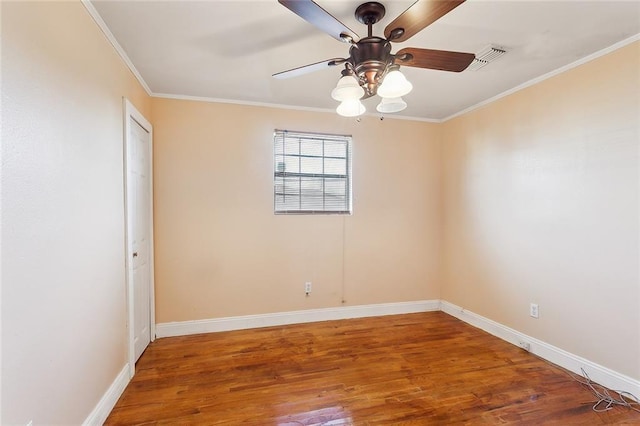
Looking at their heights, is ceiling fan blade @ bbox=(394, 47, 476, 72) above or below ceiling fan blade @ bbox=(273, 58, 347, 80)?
above

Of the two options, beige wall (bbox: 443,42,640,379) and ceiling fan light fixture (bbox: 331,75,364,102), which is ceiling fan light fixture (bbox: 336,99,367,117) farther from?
beige wall (bbox: 443,42,640,379)

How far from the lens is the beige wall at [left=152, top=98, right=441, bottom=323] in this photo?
3.12m

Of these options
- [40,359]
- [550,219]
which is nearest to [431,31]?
[550,219]

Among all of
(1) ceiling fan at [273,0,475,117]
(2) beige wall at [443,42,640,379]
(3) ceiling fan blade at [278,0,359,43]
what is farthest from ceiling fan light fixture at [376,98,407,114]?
(2) beige wall at [443,42,640,379]

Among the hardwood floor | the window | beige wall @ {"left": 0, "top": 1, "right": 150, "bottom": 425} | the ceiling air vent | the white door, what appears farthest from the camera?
the window

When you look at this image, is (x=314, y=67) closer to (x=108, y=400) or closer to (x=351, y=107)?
(x=351, y=107)

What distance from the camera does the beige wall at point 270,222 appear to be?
3.12 metres

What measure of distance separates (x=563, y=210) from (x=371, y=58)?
215 cm

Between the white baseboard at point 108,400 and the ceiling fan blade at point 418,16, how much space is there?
2.64 m

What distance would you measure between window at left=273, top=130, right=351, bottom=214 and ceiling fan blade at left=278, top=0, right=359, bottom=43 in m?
1.98

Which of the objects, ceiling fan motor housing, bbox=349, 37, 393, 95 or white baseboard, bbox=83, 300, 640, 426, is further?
white baseboard, bbox=83, 300, 640, 426

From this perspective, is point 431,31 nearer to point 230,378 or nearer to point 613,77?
point 613,77

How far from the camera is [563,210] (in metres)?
2.50

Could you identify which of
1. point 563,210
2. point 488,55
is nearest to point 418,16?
point 488,55
